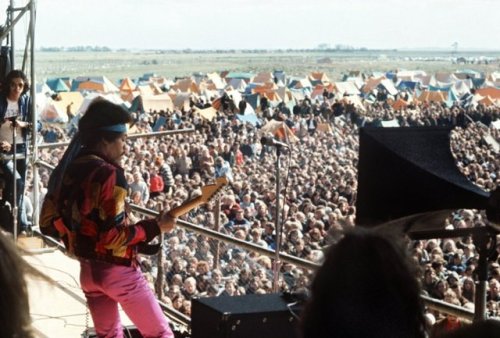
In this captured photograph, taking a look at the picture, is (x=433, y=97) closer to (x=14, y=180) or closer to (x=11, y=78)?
(x=14, y=180)

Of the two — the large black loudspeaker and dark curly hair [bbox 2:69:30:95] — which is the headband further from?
dark curly hair [bbox 2:69:30:95]

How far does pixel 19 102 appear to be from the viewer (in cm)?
776

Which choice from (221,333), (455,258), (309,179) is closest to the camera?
(221,333)

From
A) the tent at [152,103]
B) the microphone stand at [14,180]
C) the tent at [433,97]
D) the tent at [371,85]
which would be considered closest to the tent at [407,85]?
the tent at [371,85]

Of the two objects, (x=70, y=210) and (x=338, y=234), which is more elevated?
(x=338, y=234)

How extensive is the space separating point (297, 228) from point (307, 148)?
51.8 feet

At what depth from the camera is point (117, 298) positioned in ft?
13.0

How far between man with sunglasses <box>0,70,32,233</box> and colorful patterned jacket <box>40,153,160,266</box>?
3.70 metres

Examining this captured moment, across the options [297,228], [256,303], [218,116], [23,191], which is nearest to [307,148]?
[218,116]

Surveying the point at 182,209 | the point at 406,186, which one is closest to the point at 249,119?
the point at 182,209

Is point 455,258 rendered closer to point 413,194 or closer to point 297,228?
point 297,228

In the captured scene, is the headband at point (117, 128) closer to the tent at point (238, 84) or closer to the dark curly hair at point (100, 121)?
the dark curly hair at point (100, 121)

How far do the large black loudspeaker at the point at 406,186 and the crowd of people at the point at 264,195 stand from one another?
17cm

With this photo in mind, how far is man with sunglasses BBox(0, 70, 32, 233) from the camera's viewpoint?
7.64 m
